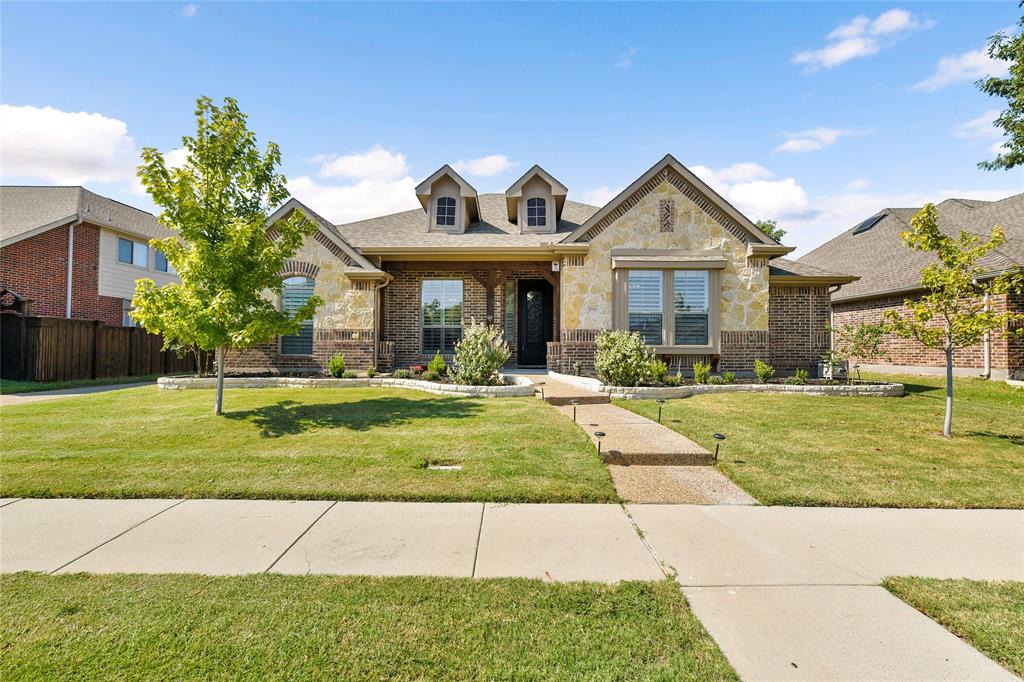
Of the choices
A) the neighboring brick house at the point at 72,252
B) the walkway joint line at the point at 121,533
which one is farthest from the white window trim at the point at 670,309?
the neighboring brick house at the point at 72,252

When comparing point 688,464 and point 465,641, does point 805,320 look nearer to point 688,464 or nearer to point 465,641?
point 688,464

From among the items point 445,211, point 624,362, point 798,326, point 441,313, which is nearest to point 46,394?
point 441,313

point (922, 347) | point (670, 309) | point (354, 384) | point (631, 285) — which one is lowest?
point (354, 384)

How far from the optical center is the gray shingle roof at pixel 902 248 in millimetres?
14734

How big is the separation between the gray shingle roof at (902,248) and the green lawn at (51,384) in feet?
86.1

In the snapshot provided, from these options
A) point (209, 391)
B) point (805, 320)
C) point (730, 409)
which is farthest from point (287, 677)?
point (805, 320)

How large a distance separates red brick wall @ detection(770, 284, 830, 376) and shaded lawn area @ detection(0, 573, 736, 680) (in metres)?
12.7

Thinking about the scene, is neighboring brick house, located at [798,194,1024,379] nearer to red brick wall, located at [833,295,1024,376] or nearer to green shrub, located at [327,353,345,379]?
red brick wall, located at [833,295,1024,376]

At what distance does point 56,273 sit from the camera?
17578 millimetres

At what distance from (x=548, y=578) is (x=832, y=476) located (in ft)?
14.1

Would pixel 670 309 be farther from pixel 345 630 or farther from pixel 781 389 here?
pixel 345 630

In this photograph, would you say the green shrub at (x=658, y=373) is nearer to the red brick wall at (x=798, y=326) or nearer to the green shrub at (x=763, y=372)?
the green shrub at (x=763, y=372)

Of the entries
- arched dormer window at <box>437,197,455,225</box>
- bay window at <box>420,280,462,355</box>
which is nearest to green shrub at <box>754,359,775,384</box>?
bay window at <box>420,280,462,355</box>

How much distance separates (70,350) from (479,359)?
46.1 feet
